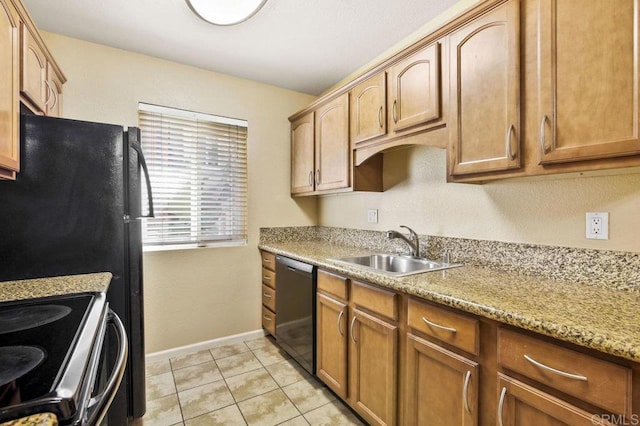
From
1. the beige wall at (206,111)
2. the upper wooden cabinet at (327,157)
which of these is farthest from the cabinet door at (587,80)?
the beige wall at (206,111)

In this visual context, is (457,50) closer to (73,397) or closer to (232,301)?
(73,397)

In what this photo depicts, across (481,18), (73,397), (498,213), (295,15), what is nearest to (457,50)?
(481,18)

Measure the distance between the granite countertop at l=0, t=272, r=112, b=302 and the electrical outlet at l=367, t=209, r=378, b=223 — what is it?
1.83 m

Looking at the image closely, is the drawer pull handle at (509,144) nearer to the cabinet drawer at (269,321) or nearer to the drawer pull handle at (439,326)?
the drawer pull handle at (439,326)

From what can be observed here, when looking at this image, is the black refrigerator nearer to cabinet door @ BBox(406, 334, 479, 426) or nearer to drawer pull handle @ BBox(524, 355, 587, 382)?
cabinet door @ BBox(406, 334, 479, 426)

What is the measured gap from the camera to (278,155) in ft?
9.95

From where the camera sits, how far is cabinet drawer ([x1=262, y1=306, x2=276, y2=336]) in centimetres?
268

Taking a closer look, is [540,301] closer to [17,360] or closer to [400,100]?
[400,100]

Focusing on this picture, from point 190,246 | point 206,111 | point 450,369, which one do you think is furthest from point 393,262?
point 206,111

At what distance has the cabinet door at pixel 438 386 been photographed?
3.69ft

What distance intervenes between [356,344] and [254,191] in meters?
1.75

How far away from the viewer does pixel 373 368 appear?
1574 mm

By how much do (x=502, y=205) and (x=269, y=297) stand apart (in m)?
2.02

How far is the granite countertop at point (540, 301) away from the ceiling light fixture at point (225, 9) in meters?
1.56
